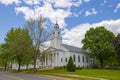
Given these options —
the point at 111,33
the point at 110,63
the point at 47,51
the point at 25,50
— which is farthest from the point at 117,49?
the point at 25,50

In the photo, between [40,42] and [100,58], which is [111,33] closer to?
[100,58]

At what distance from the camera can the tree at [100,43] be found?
213 feet

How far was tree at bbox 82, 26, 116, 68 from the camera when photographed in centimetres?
6500

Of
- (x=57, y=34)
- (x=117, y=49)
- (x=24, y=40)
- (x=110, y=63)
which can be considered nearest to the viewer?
(x=24, y=40)

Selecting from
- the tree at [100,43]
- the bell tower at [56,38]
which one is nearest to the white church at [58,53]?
the bell tower at [56,38]

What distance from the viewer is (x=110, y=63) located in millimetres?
75062

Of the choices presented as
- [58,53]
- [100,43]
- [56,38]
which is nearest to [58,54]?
[58,53]

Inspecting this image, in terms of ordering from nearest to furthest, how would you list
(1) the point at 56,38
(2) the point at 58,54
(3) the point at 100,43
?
(2) the point at 58,54
(3) the point at 100,43
(1) the point at 56,38

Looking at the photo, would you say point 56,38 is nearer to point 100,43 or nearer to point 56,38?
point 56,38

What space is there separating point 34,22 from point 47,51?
297 inches

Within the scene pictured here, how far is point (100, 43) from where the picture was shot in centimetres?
6550

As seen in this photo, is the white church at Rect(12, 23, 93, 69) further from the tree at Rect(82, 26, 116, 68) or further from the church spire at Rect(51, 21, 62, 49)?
A: the tree at Rect(82, 26, 116, 68)

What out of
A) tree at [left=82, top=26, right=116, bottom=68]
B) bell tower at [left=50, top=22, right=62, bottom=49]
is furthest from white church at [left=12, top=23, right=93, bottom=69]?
tree at [left=82, top=26, right=116, bottom=68]

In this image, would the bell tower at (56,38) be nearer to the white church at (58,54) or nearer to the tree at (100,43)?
the white church at (58,54)
